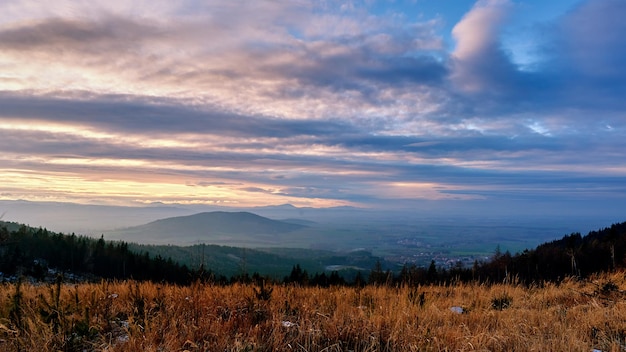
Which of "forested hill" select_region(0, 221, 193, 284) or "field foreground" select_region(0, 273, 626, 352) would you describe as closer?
"field foreground" select_region(0, 273, 626, 352)

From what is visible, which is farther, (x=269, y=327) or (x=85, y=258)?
(x=85, y=258)

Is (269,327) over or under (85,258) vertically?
over

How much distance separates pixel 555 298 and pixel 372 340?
21.3 ft

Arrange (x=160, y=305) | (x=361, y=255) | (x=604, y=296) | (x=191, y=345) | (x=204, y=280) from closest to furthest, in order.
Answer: (x=191, y=345) → (x=160, y=305) → (x=604, y=296) → (x=204, y=280) → (x=361, y=255)

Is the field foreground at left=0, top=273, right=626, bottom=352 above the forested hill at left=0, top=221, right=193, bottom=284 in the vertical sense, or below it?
above

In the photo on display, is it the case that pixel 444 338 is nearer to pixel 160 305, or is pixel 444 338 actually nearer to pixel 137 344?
pixel 137 344

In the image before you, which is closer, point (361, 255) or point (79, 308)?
point (79, 308)

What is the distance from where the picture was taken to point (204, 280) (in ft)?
29.0

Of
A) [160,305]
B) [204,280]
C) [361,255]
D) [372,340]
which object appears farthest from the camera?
[361,255]

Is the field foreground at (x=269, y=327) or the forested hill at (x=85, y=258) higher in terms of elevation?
the field foreground at (x=269, y=327)

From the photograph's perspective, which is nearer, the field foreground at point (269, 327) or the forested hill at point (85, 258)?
the field foreground at point (269, 327)

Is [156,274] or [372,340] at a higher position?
[372,340]

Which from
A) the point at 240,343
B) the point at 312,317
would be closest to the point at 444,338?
the point at 312,317

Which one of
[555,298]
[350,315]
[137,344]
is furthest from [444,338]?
[555,298]
